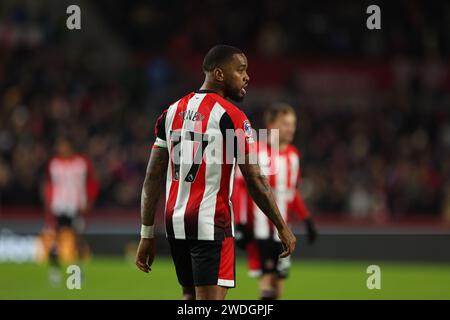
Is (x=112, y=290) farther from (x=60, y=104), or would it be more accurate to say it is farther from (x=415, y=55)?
(x=415, y=55)

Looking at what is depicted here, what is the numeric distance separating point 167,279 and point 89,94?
6801mm

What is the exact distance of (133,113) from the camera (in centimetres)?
1862

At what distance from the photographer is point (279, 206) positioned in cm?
896

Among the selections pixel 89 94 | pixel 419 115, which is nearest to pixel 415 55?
pixel 419 115

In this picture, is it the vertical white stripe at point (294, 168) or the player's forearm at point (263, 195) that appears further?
the vertical white stripe at point (294, 168)

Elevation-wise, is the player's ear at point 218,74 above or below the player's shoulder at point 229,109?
above

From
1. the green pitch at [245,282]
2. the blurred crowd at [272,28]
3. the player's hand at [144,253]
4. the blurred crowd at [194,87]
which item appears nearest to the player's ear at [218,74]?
the player's hand at [144,253]

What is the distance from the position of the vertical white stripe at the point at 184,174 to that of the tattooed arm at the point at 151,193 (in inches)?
6.5

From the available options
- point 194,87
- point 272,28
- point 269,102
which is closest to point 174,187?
point 194,87

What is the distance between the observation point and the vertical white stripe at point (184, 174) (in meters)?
5.62

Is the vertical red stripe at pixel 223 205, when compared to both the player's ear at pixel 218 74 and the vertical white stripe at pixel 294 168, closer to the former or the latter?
the player's ear at pixel 218 74

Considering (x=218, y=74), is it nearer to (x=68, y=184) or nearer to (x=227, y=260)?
(x=227, y=260)

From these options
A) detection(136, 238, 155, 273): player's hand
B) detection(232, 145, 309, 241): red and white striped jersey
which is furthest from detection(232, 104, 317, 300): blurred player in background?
detection(136, 238, 155, 273): player's hand

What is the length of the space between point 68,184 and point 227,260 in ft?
27.2
